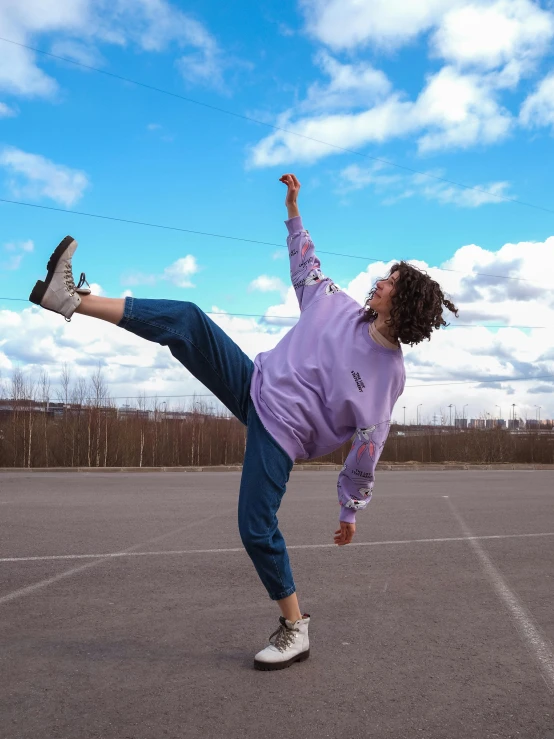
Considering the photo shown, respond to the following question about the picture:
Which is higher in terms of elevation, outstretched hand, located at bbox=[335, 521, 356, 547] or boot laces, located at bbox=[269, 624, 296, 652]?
outstretched hand, located at bbox=[335, 521, 356, 547]

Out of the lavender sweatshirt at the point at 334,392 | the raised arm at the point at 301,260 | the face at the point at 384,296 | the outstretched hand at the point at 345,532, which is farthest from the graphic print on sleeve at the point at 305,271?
the outstretched hand at the point at 345,532

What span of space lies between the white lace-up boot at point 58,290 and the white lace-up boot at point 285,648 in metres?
1.71

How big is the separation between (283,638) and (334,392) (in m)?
1.13

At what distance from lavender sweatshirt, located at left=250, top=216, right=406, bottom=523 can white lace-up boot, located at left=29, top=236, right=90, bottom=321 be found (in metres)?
0.90

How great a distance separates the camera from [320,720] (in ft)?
8.98

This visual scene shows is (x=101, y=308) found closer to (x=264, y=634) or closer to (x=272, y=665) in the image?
(x=272, y=665)

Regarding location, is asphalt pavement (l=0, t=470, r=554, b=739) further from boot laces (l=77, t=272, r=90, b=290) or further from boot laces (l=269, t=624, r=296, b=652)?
boot laces (l=77, t=272, r=90, b=290)

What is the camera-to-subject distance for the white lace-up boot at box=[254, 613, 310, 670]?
332cm

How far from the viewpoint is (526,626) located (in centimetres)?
410

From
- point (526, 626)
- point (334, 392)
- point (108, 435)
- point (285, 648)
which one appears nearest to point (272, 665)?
point (285, 648)

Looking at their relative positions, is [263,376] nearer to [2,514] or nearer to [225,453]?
[2,514]

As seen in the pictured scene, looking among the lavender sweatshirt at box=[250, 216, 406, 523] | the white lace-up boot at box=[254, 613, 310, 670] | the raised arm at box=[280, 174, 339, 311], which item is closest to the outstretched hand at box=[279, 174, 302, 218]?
the raised arm at box=[280, 174, 339, 311]

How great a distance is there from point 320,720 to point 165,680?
73 cm

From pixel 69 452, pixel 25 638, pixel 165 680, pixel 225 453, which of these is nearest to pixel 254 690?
pixel 165 680
